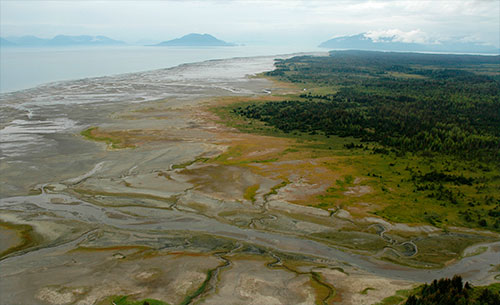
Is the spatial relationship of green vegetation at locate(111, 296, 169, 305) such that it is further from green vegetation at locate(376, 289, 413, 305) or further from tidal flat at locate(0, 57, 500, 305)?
green vegetation at locate(376, 289, 413, 305)

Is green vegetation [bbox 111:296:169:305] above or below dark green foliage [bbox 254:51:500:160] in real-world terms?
below

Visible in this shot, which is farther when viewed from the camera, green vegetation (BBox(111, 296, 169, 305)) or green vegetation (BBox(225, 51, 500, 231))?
green vegetation (BBox(225, 51, 500, 231))

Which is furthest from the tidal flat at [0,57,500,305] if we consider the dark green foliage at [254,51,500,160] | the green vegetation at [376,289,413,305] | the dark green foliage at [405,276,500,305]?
the dark green foliage at [254,51,500,160]

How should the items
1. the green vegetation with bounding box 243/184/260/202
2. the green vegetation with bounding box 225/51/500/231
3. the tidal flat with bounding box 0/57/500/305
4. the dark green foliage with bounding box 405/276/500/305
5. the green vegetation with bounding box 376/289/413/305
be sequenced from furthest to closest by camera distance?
1. the green vegetation with bounding box 243/184/260/202
2. the green vegetation with bounding box 225/51/500/231
3. the tidal flat with bounding box 0/57/500/305
4. the green vegetation with bounding box 376/289/413/305
5. the dark green foliage with bounding box 405/276/500/305

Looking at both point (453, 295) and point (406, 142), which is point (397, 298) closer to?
point (453, 295)

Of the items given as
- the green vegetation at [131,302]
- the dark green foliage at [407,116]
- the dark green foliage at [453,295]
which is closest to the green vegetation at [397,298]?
the dark green foliage at [453,295]

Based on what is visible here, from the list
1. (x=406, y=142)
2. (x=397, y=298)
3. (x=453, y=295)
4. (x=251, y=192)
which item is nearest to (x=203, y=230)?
(x=251, y=192)

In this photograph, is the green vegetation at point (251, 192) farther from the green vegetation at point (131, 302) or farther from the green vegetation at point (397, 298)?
the green vegetation at point (397, 298)
